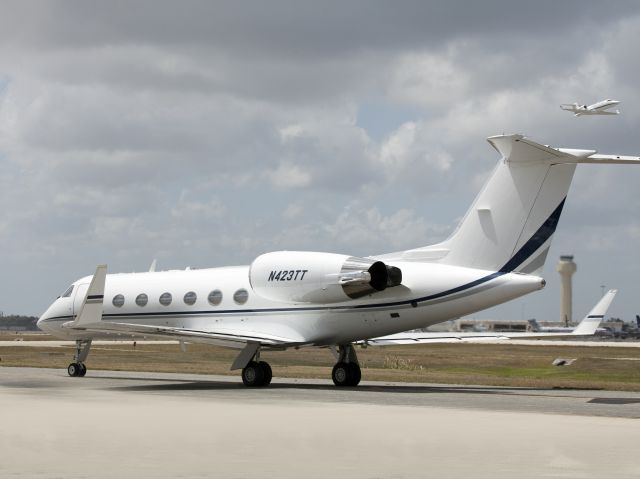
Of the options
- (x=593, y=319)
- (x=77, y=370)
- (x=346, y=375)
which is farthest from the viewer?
(x=593, y=319)

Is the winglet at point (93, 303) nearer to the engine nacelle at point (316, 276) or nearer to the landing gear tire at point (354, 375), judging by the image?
the engine nacelle at point (316, 276)

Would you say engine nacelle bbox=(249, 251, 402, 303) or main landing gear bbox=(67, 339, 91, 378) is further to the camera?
main landing gear bbox=(67, 339, 91, 378)

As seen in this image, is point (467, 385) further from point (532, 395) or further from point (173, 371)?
point (173, 371)

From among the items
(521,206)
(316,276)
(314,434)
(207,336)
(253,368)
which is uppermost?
(521,206)

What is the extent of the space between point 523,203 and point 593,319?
17824 mm

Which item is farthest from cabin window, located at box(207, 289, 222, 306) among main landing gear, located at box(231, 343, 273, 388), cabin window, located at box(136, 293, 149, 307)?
cabin window, located at box(136, 293, 149, 307)

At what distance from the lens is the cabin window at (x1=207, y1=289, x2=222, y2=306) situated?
30.1 m

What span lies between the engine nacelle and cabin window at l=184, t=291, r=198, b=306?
246 cm

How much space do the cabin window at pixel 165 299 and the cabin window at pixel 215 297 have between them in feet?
5.81

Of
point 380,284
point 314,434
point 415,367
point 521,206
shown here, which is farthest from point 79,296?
point 314,434

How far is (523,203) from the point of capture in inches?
992

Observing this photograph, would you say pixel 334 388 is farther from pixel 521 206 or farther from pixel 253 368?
pixel 521 206

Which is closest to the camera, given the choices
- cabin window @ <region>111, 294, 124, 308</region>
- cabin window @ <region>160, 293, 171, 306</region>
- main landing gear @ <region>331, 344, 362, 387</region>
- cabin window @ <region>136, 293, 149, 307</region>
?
main landing gear @ <region>331, 344, 362, 387</region>

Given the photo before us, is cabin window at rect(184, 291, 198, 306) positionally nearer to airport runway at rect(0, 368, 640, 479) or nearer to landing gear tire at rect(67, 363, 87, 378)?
landing gear tire at rect(67, 363, 87, 378)
